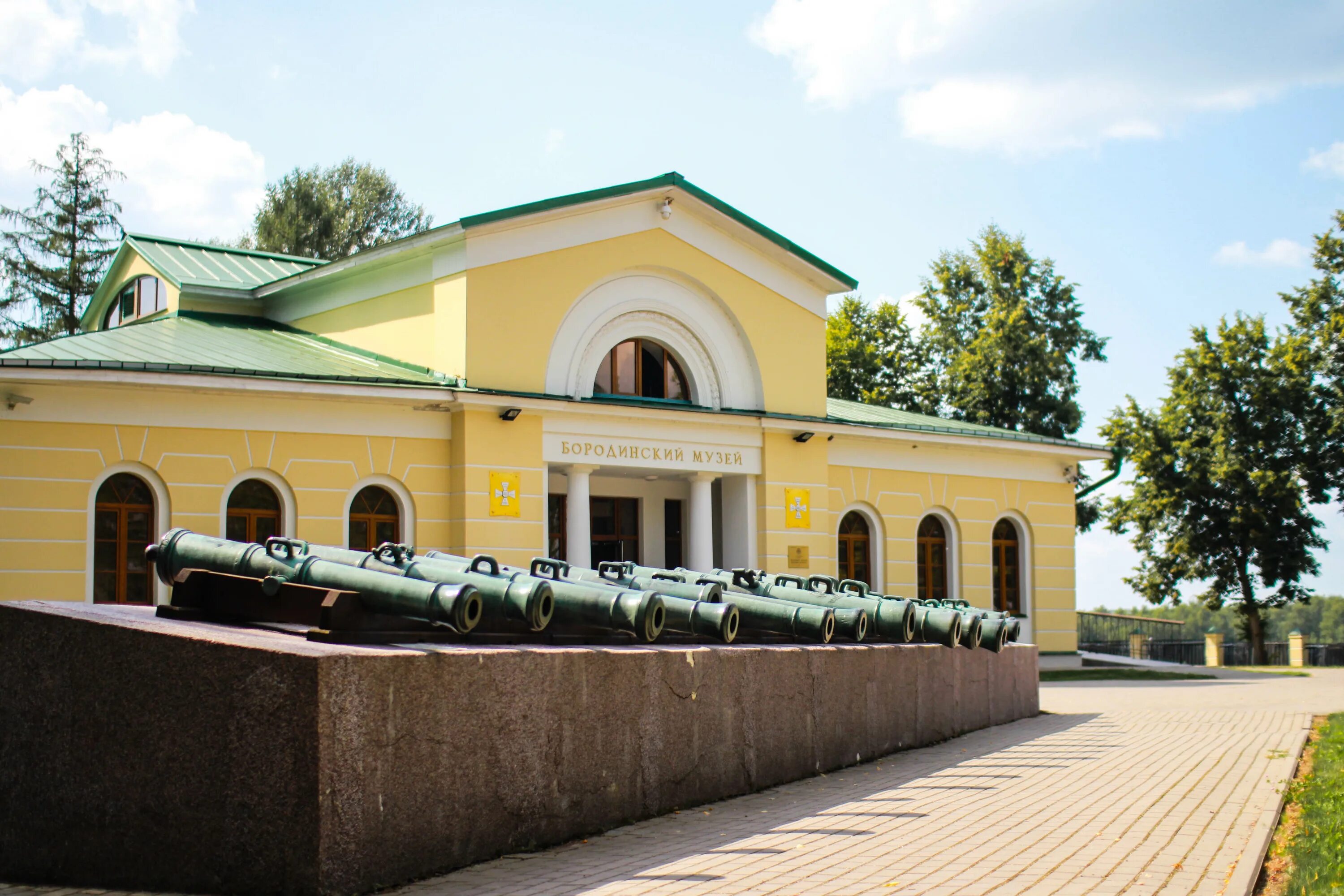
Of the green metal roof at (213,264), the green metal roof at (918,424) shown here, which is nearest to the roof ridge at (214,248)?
the green metal roof at (213,264)

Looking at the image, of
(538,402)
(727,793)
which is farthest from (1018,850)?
(538,402)

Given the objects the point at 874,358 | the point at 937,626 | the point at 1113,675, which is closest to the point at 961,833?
the point at 937,626

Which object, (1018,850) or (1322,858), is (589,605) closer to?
(1018,850)

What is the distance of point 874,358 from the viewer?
141ft

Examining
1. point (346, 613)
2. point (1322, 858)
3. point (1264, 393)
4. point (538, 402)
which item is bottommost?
point (1322, 858)

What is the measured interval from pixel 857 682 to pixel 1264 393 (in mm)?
29567

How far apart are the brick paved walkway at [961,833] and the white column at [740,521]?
30.5 feet

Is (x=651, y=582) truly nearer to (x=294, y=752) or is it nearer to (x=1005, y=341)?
(x=294, y=752)

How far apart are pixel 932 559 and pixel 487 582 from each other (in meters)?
18.8

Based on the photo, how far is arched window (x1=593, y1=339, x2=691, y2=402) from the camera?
21.2 metres

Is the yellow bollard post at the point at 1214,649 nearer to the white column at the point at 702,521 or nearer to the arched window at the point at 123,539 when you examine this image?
the white column at the point at 702,521

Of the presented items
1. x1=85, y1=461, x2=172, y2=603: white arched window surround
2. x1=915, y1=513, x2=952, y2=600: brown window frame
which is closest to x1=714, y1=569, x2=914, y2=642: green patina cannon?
x1=85, y1=461, x2=172, y2=603: white arched window surround

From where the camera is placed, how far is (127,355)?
17.0 m

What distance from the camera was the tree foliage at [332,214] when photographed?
4391 cm
